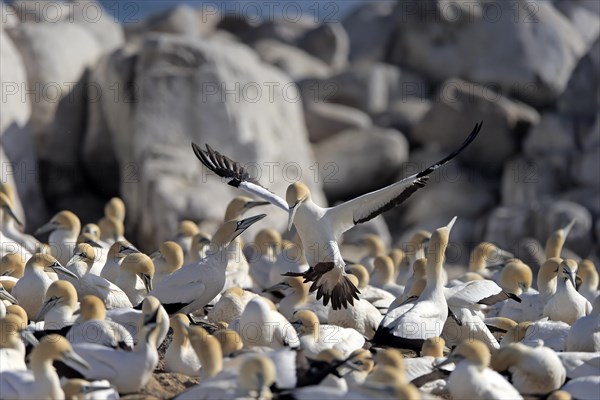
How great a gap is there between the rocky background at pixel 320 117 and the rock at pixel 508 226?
3 cm

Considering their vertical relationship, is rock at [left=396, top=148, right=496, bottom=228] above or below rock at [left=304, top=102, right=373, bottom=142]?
below

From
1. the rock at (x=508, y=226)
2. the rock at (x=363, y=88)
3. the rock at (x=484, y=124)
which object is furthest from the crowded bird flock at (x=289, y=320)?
the rock at (x=363, y=88)

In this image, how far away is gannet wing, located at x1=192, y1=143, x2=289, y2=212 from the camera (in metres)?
10.8

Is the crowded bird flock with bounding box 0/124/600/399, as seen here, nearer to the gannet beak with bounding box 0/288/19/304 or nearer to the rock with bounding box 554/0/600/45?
the gannet beak with bounding box 0/288/19/304

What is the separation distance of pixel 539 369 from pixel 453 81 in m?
19.7

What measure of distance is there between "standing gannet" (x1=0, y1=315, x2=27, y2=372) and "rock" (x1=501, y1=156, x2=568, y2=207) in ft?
57.2

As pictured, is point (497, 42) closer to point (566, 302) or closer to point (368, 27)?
point (368, 27)

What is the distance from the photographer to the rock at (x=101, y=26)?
2472 cm

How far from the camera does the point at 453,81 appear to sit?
27.2 metres

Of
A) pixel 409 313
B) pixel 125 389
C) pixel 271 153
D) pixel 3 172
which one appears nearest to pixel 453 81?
pixel 271 153

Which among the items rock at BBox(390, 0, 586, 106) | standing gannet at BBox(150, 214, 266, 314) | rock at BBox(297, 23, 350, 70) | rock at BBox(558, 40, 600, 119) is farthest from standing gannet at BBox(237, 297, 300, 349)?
rock at BBox(297, 23, 350, 70)

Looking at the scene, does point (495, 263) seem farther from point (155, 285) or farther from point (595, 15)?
point (595, 15)

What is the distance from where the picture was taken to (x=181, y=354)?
849 cm

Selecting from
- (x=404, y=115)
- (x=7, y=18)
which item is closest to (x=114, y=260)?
(x=7, y=18)
